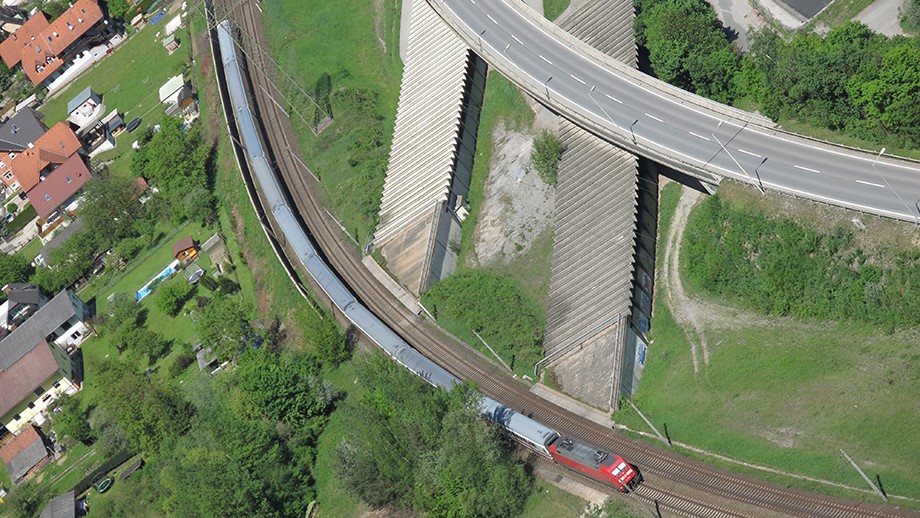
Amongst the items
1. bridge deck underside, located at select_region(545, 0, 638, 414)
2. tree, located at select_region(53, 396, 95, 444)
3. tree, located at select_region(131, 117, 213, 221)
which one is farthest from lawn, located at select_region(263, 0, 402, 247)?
tree, located at select_region(53, 396, 95, 444)

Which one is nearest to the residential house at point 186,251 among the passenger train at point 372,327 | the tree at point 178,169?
the tree at point 178,169

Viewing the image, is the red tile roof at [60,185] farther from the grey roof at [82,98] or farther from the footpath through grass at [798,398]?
the footpath through grass at [798,398]

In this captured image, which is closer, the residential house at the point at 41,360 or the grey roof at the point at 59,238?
the residential house at the point at 41,360

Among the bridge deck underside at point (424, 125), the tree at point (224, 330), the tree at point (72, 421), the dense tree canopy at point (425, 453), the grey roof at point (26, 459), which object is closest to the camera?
the dense tree canopy at point (425, 453)

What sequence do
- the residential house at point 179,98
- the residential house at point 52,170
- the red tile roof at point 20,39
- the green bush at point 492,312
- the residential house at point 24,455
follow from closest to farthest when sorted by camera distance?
1. the green bush at point 492,312
2. the residential house at point 24,455
3. the residential house at point 179,98
4. the residential house at point 52,170
5. the red tile roof at point 20,39

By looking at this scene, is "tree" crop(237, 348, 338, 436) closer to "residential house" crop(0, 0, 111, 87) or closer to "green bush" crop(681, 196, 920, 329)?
"green bush" crop(681, 196, 920, 329)

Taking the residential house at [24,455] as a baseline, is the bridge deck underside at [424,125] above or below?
above
